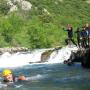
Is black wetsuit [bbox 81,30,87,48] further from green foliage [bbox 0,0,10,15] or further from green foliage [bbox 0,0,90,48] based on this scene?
green foliage [bbox 0,0,10,15]

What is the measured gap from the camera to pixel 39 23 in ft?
444

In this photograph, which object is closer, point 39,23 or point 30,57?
point 30,57

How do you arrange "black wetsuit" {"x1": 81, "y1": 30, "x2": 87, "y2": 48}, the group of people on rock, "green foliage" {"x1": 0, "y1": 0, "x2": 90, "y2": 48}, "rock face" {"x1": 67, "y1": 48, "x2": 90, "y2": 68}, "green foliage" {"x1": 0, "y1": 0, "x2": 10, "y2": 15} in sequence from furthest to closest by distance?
"green foliage" {"x1": 0, "y1": 0, "x2": 10, "y2": 15} → "green foliage" {"x1": 0, "y1": 0, "x2": 90, "y2": 48} → "rock face" {"x1": 67, "y1": 48, "x2": 90, "y2": 68} → "black wetsuit" {"x1": 81, "y1": 30, "x2": 87, "y2": 48} → the group of people on rock

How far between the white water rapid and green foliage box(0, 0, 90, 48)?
4178 centimetres

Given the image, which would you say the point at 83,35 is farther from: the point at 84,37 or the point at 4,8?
the point at 4,8

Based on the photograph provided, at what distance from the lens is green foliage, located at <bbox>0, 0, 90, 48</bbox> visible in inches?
4446

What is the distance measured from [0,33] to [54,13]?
72.0 m

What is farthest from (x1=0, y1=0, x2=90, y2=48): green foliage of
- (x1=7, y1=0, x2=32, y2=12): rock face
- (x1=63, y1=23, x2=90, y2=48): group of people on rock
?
(x1=63, y1=23, x2=90, y2=48): group of people on rock

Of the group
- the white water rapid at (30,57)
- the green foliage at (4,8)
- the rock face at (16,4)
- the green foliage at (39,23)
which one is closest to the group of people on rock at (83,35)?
the white water rapid at (30,57)

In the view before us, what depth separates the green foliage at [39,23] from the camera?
112925 mm

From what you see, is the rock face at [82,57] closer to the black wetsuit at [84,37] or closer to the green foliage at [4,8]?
the black wetsuit at [84,37]

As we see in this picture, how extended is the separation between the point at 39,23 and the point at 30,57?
2848 inches

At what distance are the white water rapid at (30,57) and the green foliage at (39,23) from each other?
137 feet

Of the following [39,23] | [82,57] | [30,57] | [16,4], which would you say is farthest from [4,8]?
[82,57]
